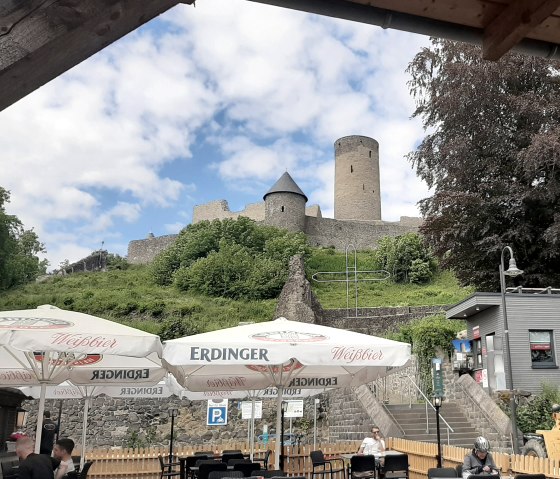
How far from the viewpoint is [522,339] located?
19.8 meters

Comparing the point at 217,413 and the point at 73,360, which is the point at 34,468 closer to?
the point at 73,360

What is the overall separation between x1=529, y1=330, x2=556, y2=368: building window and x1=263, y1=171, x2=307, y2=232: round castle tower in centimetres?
3907

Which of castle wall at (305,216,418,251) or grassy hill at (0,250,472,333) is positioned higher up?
castle wall at (305,216,418,251)

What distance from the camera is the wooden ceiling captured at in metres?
1.83

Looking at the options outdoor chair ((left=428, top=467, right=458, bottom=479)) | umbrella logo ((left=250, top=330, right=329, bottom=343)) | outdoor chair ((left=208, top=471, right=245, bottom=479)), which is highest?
umbrella logo ((left=250, top=330, right=329, bottom=343))

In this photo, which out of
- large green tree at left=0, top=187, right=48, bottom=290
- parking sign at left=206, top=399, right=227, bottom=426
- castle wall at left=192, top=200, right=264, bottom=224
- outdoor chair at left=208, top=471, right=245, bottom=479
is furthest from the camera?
castle wall at left=192, top=200, right=264, bottom=224

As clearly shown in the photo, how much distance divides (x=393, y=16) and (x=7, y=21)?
1447 mm

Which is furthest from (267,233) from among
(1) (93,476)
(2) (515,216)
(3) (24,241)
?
(1) (93,476)

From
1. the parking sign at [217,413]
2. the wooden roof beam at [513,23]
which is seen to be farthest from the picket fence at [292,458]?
the wooden roof beam at [513,23]

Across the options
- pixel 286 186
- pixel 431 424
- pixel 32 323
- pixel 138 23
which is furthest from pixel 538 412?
pixel 286 186

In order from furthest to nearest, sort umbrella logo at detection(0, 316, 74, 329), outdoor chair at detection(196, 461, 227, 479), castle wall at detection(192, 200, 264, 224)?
castle wall at detection(192, 200, 264, 224) → outdoor chair at detection(196, 461, 227, 479) → umbrella logo at detection(0, 316, 74, 329)

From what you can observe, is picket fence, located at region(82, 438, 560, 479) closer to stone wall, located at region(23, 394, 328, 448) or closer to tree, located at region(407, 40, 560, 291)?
stone wall, located at region(23, 394, 328, 448)

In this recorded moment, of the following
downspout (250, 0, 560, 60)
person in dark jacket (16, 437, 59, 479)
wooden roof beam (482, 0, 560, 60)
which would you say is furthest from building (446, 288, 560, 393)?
wooden roof beam (482, 0, 560, 60)

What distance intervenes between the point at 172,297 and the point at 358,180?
112 feet
